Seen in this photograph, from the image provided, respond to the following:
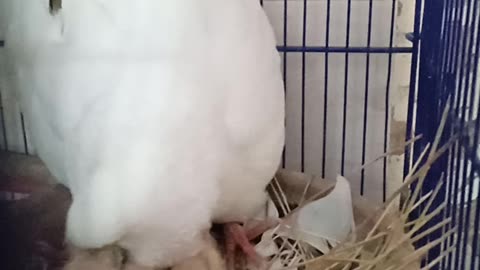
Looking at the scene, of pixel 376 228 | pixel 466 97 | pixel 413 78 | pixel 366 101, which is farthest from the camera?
pixel 366 101

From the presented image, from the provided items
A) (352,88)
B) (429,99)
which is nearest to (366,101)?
(352,88)

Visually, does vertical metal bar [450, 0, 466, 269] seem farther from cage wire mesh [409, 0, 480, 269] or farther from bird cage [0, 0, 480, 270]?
bird cage [0, 0, 480, 270]

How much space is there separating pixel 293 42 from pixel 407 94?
0.17 m

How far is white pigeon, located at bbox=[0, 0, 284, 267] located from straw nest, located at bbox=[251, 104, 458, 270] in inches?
4.7

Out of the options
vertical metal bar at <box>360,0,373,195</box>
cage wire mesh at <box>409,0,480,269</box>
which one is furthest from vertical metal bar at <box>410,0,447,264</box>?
vertical metal bar at <box>360,0,373,195</box>

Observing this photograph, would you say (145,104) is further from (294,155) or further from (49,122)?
(294,155)

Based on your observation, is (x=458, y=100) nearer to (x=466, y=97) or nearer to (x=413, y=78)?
(x=466, y=97)

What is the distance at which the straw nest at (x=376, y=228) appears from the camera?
0.73 metres

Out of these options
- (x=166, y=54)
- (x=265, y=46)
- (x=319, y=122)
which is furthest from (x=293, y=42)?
(x=166, y=54)

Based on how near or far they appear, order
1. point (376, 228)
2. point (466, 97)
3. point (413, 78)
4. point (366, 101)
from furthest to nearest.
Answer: point (366, 101), point (413, 78), point (376, 228), point (466, 97)

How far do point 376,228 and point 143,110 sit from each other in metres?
0.28

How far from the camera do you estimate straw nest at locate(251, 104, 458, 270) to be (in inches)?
28.5

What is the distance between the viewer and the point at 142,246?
2.39 ft

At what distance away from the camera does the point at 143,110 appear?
694mm
